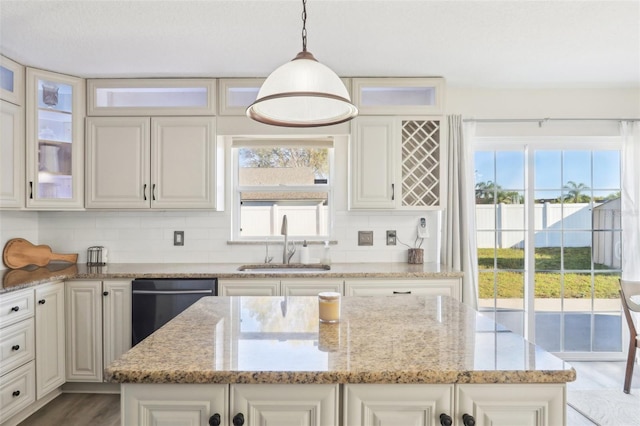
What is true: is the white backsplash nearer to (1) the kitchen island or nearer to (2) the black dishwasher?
(2) the black dishwasher

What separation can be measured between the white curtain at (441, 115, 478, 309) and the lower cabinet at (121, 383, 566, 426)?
232cm

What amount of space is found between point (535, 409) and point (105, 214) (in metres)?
3.60

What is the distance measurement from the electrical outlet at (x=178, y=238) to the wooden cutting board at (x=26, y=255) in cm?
87

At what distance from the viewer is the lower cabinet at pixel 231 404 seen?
1.13m

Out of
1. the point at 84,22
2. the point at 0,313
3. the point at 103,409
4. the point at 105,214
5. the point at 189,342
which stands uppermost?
the point at 84,22

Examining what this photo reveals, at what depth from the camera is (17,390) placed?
99.2 inches

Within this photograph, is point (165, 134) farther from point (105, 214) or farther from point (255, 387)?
point (255, 387)

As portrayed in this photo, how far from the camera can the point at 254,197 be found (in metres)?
3.70

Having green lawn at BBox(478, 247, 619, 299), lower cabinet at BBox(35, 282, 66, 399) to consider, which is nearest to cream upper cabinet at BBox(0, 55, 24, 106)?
lower cabinet at BBox(35, 282, 66, 399)

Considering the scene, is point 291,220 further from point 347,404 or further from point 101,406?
point 347,404

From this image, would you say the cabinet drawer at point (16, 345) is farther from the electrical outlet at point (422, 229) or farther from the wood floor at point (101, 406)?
the electrical outlet at point (422, 229)

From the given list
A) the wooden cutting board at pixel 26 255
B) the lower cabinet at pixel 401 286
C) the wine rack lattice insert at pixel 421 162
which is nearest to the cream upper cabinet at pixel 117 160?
the wooden cutting board at pixel 26 255

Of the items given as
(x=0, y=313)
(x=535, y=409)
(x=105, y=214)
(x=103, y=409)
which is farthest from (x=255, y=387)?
(x=105, y=214)

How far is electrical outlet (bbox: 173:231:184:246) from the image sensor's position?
3.59m
